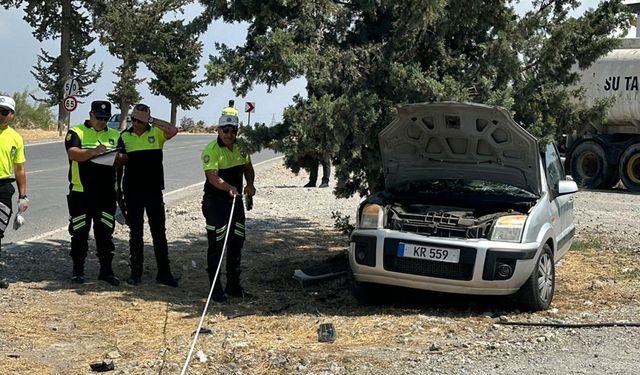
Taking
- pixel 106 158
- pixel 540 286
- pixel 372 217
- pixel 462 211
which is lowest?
pixel 540 286

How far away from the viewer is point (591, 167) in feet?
69.2

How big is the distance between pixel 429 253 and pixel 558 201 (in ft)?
6.25

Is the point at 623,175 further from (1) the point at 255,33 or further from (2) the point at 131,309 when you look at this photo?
(2) the point at 131,309

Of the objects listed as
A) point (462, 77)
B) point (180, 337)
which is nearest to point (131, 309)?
point (180, 337)

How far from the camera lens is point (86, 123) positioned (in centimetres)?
821

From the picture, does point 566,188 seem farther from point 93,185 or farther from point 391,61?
point 93,185

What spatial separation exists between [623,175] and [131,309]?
1604cm

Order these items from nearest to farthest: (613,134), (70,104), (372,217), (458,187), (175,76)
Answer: (372,217) < (458,187) < (613,134) < (70,104) < (175,76)

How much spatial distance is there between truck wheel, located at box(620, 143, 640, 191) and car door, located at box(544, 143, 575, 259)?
12.5m

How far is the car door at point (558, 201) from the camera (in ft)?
25.3

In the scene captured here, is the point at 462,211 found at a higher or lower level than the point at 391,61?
lower

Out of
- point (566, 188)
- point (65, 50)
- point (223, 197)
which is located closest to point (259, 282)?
point (223, 197)

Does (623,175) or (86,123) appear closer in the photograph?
(86,123)

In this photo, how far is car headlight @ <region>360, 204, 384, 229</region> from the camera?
7.07m
